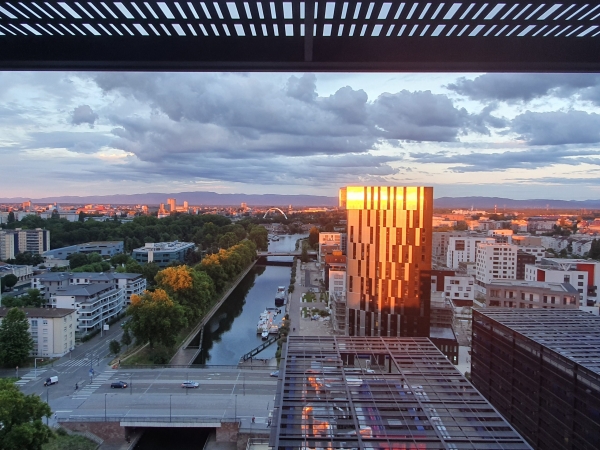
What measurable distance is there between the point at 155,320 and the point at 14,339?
1.97 m

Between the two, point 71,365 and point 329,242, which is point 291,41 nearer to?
point 71,365

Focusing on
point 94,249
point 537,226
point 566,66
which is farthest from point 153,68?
point 537,226

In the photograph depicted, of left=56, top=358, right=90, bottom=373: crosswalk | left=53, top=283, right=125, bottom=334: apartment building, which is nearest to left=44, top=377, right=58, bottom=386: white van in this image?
left=56, top=358, right=90, bottom=373: crosswalk

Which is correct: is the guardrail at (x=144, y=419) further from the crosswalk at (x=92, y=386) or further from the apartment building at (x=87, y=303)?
the apartment building at (x=87, y=303)

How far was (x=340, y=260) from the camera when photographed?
1258 centimetres

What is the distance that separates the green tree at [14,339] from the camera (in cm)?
650

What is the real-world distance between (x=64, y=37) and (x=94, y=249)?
1665 cm

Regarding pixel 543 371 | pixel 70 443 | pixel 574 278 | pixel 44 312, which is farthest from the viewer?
pixel 574 278

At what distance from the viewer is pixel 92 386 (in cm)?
595

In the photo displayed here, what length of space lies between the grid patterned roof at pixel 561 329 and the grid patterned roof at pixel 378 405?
954mm

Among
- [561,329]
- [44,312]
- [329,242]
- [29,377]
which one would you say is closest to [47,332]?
[44,312]

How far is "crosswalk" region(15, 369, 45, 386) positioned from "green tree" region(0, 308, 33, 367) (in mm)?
333

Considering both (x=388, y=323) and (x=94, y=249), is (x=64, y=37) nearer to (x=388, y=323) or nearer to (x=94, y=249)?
(x=388, y=323)

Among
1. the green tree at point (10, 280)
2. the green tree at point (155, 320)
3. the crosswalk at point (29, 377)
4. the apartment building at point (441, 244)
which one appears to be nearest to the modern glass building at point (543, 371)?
the green tree at point (155, 320)
